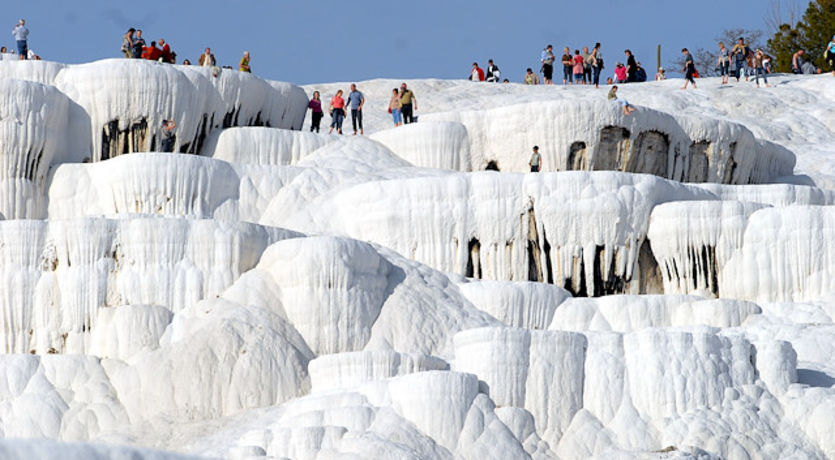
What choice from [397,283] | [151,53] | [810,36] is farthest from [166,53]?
[810,36]

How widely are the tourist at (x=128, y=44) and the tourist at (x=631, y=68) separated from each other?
15031mm

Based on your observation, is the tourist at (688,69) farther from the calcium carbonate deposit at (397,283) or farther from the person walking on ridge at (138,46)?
the person walking on ridge at (138,46)

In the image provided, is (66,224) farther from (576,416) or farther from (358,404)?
(576,416)

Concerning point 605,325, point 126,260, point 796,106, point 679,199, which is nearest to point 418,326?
point 605,325

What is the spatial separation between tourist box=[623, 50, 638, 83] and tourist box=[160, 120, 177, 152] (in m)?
16.0

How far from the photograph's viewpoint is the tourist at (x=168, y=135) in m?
28.2

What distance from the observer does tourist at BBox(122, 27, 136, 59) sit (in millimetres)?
30406

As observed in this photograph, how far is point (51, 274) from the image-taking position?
819 inches

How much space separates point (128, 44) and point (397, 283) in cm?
1188

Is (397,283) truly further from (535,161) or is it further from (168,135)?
(168,135)

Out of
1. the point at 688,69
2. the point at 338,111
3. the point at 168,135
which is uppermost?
the point at 688,69

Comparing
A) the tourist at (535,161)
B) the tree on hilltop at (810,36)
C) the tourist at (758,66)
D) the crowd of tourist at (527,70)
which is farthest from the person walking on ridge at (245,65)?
the tree on hilltop at (810,36)

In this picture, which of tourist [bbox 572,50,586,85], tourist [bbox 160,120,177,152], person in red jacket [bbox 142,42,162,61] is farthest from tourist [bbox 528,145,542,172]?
tourist [bbox 572,50,586,85]

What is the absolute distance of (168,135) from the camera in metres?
28.2
